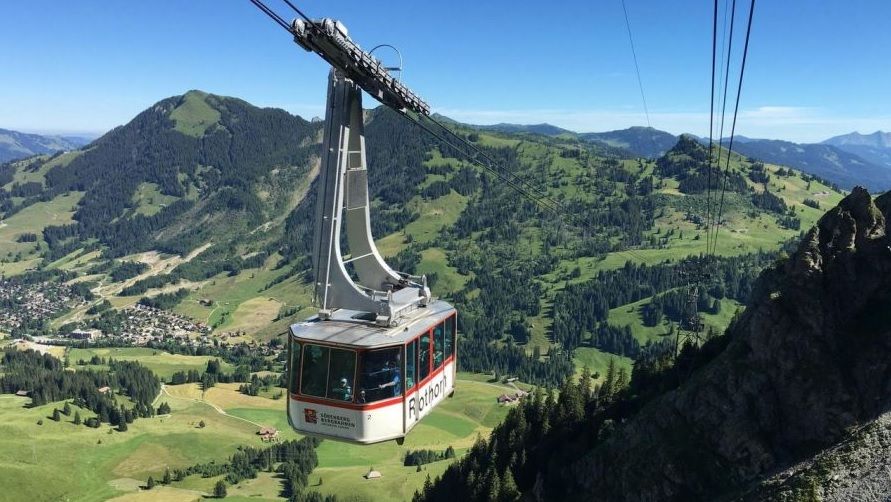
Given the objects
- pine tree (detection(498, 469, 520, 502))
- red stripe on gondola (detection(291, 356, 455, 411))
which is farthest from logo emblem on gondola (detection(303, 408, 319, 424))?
pine tree (detection(498, 469, 520, 502))

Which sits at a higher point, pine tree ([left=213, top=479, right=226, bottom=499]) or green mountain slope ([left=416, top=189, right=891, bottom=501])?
green mountain slope ([left=416, top=189, right=891, bottom=501])

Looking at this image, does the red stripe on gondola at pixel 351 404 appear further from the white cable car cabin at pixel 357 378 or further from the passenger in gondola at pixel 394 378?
the passenger in gondola at pixel 394 378

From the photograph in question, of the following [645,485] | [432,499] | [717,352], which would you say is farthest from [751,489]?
[432,499]

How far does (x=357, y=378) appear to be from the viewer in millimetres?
25891

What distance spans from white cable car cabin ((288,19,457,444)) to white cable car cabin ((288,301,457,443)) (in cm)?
4

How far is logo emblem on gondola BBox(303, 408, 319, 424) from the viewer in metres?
27.1

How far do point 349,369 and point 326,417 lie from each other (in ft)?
8.67

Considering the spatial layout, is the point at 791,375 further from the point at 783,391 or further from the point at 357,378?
the point at 357,378

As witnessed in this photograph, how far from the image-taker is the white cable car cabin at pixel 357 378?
26.0m

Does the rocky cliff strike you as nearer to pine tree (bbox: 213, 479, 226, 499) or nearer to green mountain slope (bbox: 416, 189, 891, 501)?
green mountain slope (bbox: 416, 189, 891, 501)

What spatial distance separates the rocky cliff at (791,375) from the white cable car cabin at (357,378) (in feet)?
163

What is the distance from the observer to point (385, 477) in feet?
598

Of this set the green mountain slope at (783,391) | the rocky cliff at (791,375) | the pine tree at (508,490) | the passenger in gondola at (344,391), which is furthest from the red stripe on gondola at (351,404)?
the pine tree at (508,490)

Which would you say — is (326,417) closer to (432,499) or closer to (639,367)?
(639,367)
